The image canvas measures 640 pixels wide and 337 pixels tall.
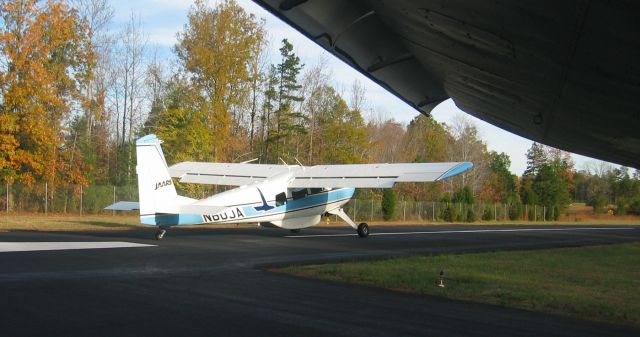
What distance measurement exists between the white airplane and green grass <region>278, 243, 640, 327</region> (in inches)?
244

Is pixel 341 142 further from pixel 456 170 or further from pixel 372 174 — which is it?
pixel 456 170

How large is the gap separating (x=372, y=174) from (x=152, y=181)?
8.79 meters

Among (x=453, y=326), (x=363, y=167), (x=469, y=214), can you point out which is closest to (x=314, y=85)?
(x=469, y=214)

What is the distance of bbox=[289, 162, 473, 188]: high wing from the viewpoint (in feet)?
74.5

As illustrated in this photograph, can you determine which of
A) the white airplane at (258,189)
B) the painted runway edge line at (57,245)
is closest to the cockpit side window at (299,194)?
the white airplane at (258,189)

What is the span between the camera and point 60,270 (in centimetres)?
1188

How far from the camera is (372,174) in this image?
24188 mm

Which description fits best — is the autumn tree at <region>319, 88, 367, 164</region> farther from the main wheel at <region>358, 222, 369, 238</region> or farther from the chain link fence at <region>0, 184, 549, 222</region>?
the main wheel at <region>358, 222, 369, 238</region>

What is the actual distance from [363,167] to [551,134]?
17.5 meters

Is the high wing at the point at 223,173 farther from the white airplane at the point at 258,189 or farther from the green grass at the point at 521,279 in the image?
the green grass at the point at 521,279

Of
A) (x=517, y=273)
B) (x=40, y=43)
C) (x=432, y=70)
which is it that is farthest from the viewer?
(x=40, y=43)

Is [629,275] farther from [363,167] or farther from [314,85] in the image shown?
[314,85]

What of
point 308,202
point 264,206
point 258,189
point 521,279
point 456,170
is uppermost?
point 456,170

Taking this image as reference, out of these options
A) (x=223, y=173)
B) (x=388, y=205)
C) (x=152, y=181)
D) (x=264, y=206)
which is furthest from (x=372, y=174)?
(x=388, y=205)
